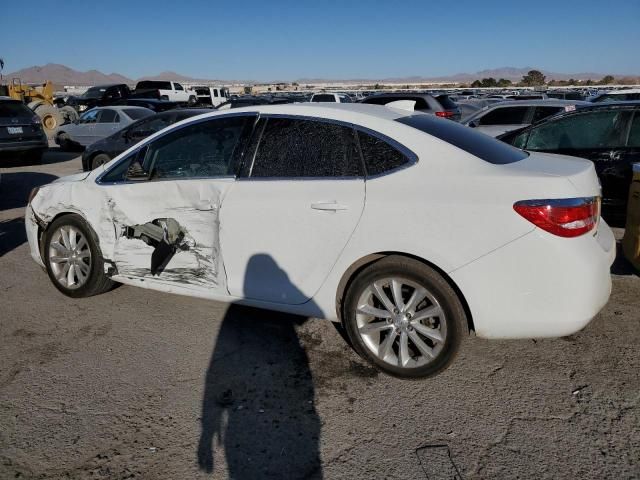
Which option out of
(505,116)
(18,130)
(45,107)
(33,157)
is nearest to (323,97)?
(45,107)

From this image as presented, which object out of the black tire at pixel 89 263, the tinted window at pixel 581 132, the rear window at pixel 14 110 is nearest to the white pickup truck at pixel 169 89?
the rear window at pixel 14 110

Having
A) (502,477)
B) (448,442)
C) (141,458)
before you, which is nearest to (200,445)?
(141,458)

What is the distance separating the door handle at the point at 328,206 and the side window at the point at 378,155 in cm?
26

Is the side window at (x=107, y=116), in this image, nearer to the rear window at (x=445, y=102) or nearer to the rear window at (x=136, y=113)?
the rear window at (x=136, y=113)

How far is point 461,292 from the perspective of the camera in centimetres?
285

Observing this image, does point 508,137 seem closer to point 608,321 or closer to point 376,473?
point 608,321

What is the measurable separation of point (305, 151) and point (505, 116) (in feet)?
26.3

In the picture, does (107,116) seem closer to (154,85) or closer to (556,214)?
(556,214)

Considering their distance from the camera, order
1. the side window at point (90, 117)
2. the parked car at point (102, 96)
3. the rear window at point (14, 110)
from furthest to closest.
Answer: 1. the parked car at point (102, 96)
2. the side window at point (90, 117)
3. the rear window at point (14, 110)

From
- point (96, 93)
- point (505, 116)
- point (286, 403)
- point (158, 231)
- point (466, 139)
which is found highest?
point (96, 93)

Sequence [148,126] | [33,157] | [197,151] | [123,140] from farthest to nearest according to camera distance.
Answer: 1. [33,157]
2. [148,126]
3. [123,140]
4. [197,151]

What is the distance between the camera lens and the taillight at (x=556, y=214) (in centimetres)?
265

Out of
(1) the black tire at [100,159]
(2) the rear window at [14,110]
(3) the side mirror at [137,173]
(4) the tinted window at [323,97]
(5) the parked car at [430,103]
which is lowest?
(1) the black tire at [100,159]

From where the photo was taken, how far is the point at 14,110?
11.9 meters
